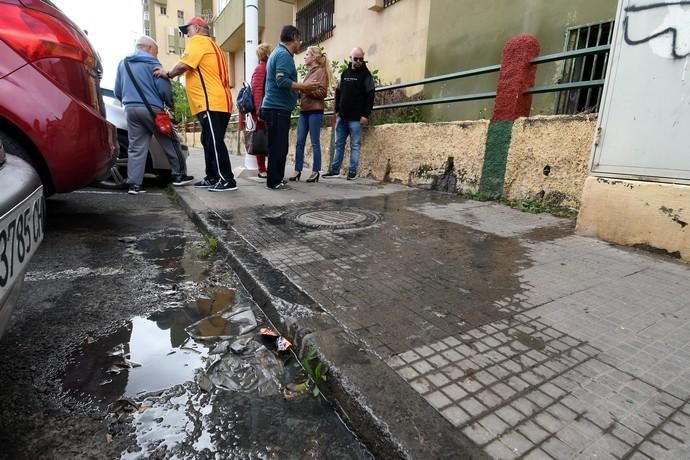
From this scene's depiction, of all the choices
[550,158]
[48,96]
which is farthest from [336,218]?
[48,96]

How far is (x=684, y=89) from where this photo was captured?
8.54 feet

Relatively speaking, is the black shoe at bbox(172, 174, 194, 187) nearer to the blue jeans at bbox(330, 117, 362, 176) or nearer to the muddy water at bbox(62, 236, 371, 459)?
the blue jeans at bbox(330, 117, 362, 176)

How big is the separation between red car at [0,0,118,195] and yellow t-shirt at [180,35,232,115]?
1802 mm

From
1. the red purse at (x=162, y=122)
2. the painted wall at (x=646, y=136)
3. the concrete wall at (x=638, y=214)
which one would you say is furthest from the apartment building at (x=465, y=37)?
the red purse at (x=162, y=122)

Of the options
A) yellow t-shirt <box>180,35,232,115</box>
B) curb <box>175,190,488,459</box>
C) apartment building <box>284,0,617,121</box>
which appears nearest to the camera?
curb <box>175,190,488,459</box>

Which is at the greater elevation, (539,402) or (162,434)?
(539,402)

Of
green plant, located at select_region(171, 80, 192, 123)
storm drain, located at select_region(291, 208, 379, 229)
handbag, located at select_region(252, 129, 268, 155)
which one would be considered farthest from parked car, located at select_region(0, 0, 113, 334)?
green plant, located at select_region(171, 80, 192, 123)

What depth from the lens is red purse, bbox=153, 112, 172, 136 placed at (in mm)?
4832

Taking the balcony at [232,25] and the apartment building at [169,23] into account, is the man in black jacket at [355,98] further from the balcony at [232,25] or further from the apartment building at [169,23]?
the apartment building at [169,23]

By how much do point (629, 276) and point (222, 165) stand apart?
432 cm

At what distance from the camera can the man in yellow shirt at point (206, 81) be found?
4.54m

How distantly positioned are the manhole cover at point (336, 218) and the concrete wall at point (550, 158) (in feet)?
5.35

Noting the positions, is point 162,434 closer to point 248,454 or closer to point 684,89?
point 248,454

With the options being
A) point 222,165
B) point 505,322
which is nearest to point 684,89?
point 505,322
